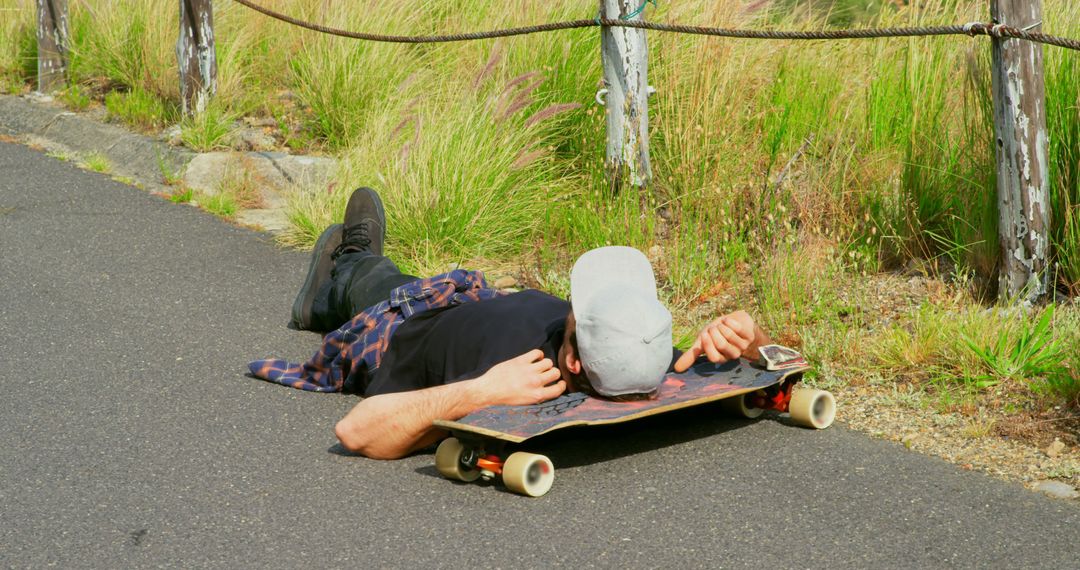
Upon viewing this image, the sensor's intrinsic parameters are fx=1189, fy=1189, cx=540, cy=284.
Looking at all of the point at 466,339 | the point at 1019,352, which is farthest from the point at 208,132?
the point at 1019,352

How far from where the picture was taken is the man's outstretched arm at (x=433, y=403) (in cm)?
367

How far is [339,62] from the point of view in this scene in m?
7.79

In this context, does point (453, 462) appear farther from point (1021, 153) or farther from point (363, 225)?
point (1021, 153)

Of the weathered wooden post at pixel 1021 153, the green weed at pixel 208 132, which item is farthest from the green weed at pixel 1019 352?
the green weed at pixel 208 132

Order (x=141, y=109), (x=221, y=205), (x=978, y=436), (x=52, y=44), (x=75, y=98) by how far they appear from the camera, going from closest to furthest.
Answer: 1. (x=978, y=436)
2. (x=221, y=205)
3. (x=141, y=109)
4. (x=75, y=98)
5. (x=52, y=44)

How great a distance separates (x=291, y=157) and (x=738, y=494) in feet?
16.5

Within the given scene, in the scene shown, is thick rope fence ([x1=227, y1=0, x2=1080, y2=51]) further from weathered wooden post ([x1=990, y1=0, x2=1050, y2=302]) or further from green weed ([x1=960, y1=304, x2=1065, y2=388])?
green weed ([x1=960, y1=304, x2=1065, y2=388])

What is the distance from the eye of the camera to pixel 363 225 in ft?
17.6

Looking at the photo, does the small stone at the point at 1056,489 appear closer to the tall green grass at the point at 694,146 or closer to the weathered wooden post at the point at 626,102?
the tall green grass at the point at 694,146

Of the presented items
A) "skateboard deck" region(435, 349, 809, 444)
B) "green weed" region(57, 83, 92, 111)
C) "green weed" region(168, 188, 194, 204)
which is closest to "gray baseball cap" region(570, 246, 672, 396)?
"skateboard deck" region(435, 349, 809, 444)

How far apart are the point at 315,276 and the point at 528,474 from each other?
2.11m

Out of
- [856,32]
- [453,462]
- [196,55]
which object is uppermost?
[856,32]

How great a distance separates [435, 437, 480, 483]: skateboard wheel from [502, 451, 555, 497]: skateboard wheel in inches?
5.0

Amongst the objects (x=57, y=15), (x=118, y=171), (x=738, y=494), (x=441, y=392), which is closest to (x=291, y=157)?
(x=118, y=171)
